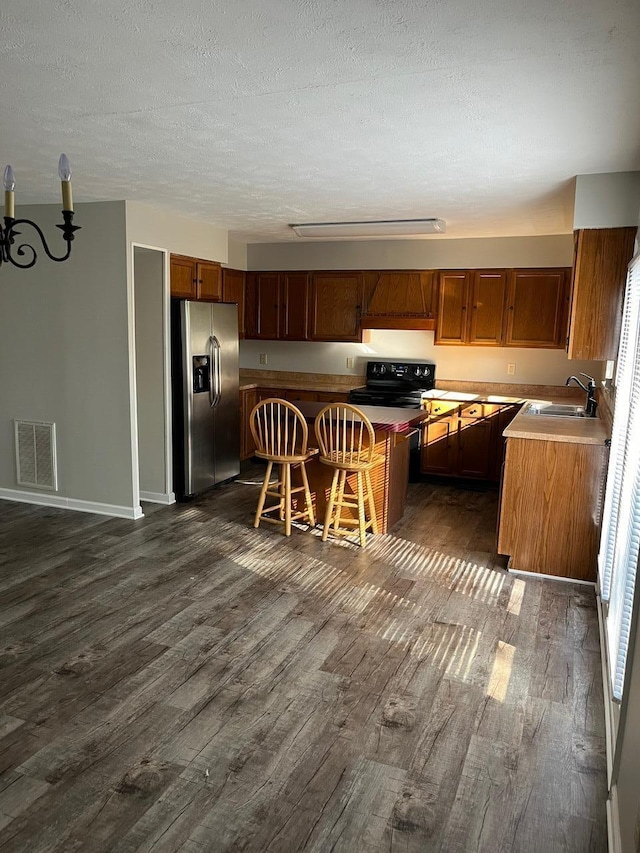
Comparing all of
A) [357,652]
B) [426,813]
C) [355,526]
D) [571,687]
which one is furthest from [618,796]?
[355,526]

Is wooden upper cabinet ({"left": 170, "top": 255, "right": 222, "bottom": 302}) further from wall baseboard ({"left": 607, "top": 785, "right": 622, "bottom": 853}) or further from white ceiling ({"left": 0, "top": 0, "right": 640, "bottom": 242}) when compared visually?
wall baseboard ({"left": 607, "top": 785, "right": 622, "bottom": 853})

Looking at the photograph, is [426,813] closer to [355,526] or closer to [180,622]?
[180,622]

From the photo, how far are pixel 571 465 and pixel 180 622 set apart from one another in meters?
2.43

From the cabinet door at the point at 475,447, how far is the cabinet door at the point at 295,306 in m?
1.98

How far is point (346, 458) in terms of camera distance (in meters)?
4.41

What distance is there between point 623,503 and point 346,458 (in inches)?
81.3

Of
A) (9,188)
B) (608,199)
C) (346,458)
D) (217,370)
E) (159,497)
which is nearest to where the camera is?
(9,188)

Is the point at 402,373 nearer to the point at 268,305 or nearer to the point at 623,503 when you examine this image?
the point at 268,305

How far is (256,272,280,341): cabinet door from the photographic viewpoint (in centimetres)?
687

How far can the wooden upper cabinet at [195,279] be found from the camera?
5230 millimetres

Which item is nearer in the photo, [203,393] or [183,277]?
[183,277]

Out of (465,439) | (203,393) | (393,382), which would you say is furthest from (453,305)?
(203,393)

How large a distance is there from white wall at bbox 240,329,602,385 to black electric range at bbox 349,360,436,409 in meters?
0.12

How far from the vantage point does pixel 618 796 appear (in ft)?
6.36
